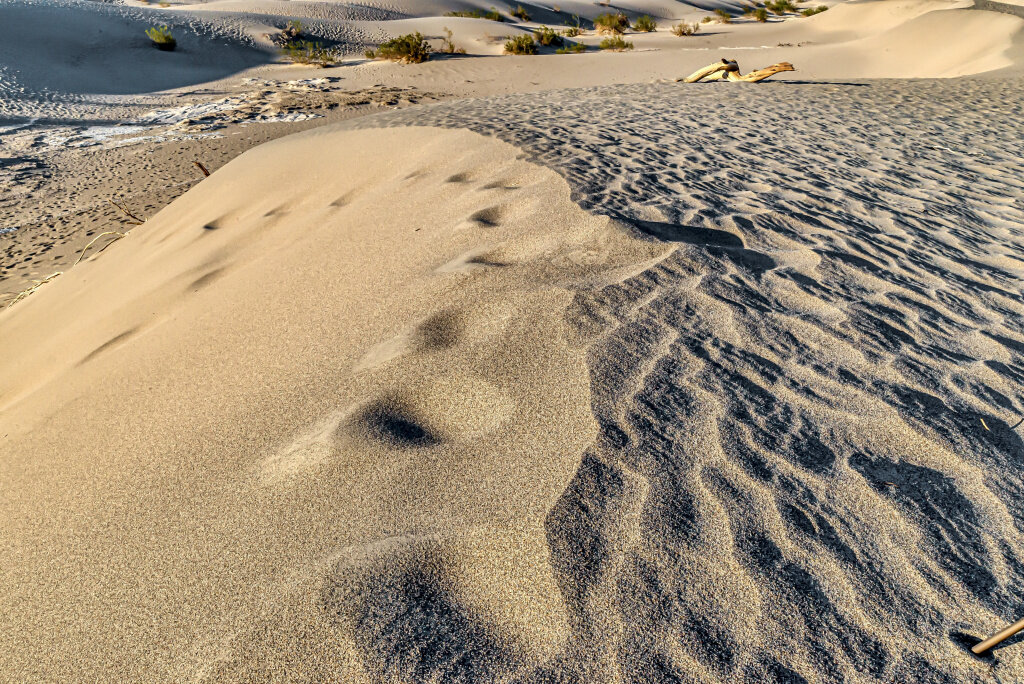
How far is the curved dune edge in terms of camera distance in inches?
44.8

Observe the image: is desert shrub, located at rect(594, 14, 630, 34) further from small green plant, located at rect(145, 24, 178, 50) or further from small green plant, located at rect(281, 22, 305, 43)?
small green plant, located at rect(145, 24, 178, 50)

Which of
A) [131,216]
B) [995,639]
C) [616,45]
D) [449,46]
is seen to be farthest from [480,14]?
[995,639]

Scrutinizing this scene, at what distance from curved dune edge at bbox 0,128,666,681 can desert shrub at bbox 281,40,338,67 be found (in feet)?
39.2

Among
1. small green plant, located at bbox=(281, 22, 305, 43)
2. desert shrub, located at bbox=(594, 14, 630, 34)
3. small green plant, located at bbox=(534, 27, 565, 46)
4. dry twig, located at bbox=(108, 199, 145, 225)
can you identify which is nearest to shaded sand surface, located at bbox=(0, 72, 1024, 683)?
dry twig, located at bbox=(108, 199, 145, 225)

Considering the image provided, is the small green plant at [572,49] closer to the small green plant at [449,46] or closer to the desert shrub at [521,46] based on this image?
the desert shrub at [521,46]

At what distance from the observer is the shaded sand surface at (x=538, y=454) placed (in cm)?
110

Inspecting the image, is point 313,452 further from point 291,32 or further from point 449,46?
point 291,32

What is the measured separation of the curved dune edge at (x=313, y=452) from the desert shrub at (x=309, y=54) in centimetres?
1193

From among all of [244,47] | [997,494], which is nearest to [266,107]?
[244,47]

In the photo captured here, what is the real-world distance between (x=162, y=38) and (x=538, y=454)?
49.6ft

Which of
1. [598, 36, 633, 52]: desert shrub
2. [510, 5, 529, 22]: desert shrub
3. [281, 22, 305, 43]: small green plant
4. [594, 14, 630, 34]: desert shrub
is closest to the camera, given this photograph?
[281, 22, 305, 43]: small green plant

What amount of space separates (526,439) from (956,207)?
3.65 m

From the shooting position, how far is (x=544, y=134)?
4555 mm

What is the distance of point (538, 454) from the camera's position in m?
1.45
